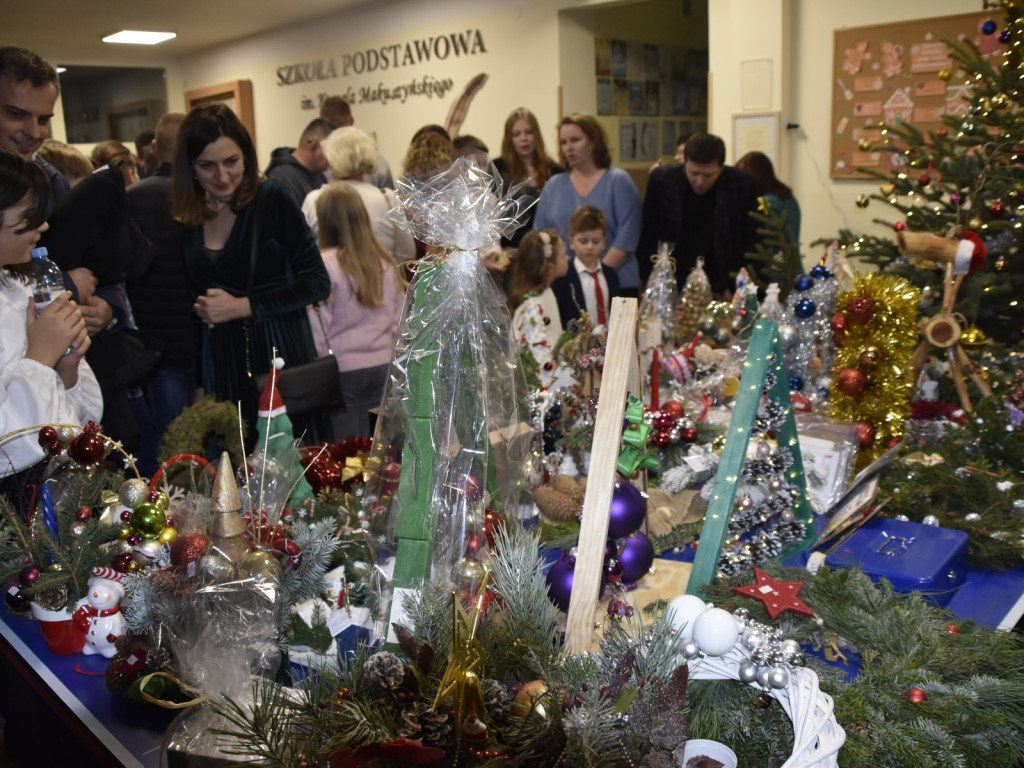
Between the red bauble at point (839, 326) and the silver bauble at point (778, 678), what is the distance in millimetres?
1485

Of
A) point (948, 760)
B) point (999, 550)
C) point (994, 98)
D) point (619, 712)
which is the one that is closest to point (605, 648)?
point (619, 712)

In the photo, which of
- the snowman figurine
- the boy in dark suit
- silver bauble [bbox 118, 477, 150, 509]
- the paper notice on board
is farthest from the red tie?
the paper notice on board

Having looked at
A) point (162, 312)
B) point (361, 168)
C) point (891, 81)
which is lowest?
point (162, 312)

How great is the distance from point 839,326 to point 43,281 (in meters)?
2.00

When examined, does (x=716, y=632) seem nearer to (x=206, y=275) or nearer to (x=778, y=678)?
(x=778, y=678)

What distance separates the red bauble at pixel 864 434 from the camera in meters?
2.14

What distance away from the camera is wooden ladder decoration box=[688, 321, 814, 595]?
4.78 feet

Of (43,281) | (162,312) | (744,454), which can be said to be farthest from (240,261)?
(744,454)

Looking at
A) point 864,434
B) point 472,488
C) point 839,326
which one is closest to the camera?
point 472,488

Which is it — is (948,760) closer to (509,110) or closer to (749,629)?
(749,629)

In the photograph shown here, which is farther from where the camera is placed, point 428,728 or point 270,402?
point 270,402

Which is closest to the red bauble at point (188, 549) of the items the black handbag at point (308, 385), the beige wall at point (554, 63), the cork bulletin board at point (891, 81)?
the black handbag at point (308, 385)

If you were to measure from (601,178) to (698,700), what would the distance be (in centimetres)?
363

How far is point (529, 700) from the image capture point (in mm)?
897
